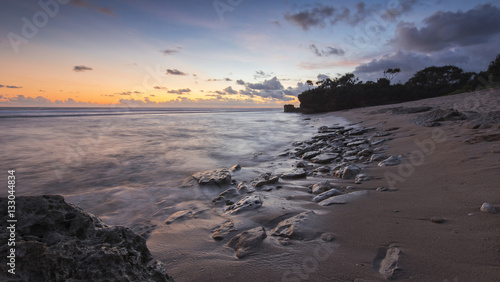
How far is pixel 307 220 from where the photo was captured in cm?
253

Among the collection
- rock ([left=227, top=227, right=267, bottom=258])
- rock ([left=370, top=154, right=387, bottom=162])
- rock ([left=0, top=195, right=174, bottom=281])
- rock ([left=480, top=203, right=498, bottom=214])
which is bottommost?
rock ([left=227, top=227, right=267, bottom=258])

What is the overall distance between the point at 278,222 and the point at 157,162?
5.27 meters

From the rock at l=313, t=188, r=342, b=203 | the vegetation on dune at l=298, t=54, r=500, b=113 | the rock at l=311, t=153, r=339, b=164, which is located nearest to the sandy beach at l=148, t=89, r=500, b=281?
the rock at l=313, t=188, r=342, b=203

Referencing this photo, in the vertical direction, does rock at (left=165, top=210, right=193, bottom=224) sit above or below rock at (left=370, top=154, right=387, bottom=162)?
below

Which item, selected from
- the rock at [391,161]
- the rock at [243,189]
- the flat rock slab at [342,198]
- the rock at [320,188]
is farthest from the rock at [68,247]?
the rock at [391,161]

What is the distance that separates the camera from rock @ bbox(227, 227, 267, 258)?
6.76 ft

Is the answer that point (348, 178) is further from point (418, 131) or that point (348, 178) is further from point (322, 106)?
point (322, 106)

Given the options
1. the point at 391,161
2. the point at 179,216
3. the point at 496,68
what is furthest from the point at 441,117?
the point at 496,68

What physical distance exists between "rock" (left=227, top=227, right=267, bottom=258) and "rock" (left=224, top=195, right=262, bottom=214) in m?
0.71

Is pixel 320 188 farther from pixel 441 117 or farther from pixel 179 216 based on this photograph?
pixel 441 117

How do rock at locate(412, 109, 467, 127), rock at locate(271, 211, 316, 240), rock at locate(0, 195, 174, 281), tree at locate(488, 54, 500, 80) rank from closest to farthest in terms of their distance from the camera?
rock at locate(0, 195, 174, 281) → rock at locate(271, 211, 316, 240) → rock at locate(412, 109, 467, 127) → tree at locate(488, 54, 500, 80)

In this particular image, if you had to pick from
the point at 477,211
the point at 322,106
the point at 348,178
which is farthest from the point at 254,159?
the point at 322,106

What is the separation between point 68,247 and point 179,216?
1.94 metres

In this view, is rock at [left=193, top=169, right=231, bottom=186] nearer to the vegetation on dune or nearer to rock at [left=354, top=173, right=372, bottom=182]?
rock at [left=354, top=173, right=372, bottom=182]
